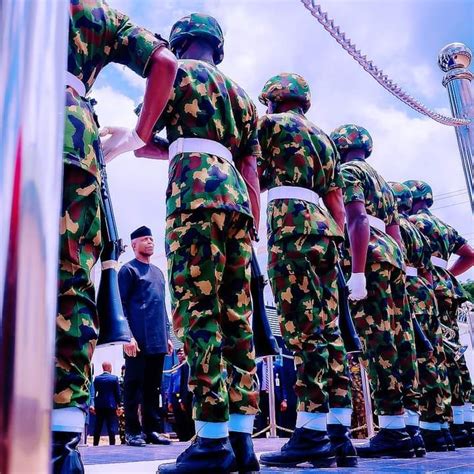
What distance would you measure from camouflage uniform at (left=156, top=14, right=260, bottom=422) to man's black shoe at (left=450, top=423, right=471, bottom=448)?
3.69 m

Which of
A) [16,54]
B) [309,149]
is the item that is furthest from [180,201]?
[16,54]

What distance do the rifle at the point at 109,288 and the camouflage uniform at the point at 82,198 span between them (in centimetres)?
11

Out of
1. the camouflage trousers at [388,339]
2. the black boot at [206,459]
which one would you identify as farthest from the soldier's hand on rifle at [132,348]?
the black boot at [206,459]

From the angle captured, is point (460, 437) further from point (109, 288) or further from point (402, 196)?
point (109, 288)

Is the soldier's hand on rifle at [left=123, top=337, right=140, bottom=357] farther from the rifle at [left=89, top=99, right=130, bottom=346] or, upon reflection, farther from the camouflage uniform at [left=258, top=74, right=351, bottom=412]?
the rifle at [left=89, top=99, right=130, bottom=346]

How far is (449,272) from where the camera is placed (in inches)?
240

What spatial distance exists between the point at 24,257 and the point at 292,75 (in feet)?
11.7

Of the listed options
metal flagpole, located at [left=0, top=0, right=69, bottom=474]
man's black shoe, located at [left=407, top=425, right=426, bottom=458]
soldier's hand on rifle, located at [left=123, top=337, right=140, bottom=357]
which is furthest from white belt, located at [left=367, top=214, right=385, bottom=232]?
metal flagpole, located at [left=0, top=0, right=69, bottom=474]

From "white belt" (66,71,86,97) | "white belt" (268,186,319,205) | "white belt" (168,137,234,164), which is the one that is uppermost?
"white belt" (268,186,319,205)

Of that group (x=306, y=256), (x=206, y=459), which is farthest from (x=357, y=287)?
(x=206, y=459)

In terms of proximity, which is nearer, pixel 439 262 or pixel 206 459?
pixel 206 459

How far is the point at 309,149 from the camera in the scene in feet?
11.1

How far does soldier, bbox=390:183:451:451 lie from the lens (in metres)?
4.57

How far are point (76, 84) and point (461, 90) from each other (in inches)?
169
